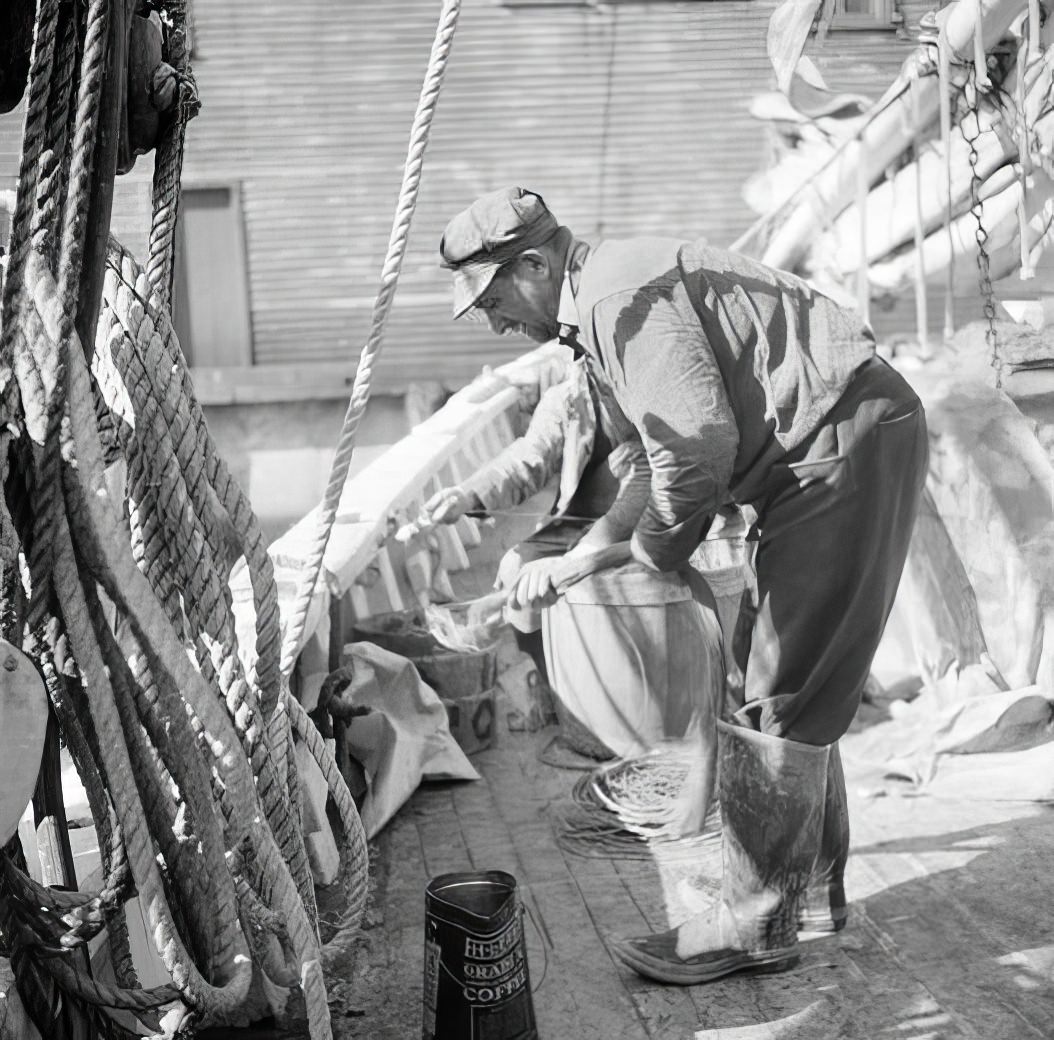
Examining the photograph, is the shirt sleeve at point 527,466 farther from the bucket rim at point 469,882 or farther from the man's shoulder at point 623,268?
the bucket rim at point 469,882

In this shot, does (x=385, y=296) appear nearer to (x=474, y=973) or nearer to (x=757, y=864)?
(x=474, y=973)

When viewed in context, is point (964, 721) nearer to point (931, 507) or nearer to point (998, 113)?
point (931, 507)

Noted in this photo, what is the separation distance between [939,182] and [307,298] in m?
9.81

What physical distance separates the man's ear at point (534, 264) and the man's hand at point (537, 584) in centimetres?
102

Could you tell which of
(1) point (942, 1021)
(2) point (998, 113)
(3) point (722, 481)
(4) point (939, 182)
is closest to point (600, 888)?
(1) point (942, 1021)

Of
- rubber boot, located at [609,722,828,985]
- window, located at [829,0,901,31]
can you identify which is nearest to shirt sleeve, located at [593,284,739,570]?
rubber boot, located at [609,722,828,985]

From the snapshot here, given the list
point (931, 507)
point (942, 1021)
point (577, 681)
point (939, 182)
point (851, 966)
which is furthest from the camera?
point (939, 182)

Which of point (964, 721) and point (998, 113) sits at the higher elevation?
point (998, 113)

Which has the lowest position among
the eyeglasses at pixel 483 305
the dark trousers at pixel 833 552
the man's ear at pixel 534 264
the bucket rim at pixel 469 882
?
the bucket rim at pixel 469 882

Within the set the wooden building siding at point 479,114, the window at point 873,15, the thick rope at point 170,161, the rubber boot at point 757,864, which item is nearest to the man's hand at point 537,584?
the rubber boot at point 757,864

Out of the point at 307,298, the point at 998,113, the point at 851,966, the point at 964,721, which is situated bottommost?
the point at 307,298

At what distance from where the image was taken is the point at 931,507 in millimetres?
5051

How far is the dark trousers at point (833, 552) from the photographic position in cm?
289

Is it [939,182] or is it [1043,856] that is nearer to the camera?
[1043,856]
